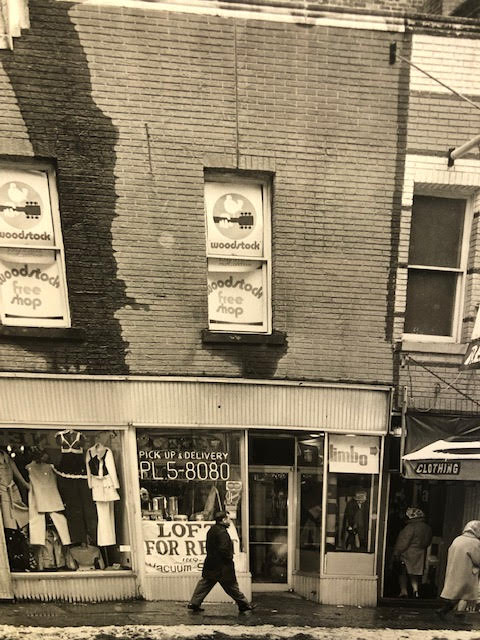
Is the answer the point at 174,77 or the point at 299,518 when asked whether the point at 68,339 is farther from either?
the point at 299,518

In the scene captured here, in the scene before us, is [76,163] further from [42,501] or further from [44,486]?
[42,501]

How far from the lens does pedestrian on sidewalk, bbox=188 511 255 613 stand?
505 cm

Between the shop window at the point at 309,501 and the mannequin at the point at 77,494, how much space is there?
3.04 m

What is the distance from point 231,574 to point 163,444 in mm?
1816

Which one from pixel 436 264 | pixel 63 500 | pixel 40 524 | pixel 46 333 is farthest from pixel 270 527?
pixel 436 264

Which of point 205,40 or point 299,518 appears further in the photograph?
point 299,518

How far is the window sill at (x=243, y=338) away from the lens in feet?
18.1

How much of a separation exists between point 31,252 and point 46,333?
1.07 metres

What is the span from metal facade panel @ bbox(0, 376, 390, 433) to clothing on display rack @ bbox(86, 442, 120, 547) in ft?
1.69

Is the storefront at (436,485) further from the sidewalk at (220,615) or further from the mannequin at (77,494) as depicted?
the mannequin at (77,494)

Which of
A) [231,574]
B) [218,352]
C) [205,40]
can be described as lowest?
[231,574]

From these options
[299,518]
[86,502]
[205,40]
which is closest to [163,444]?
[86,502]

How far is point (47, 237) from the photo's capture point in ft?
17.6

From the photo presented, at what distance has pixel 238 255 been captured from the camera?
5637 millimetres
